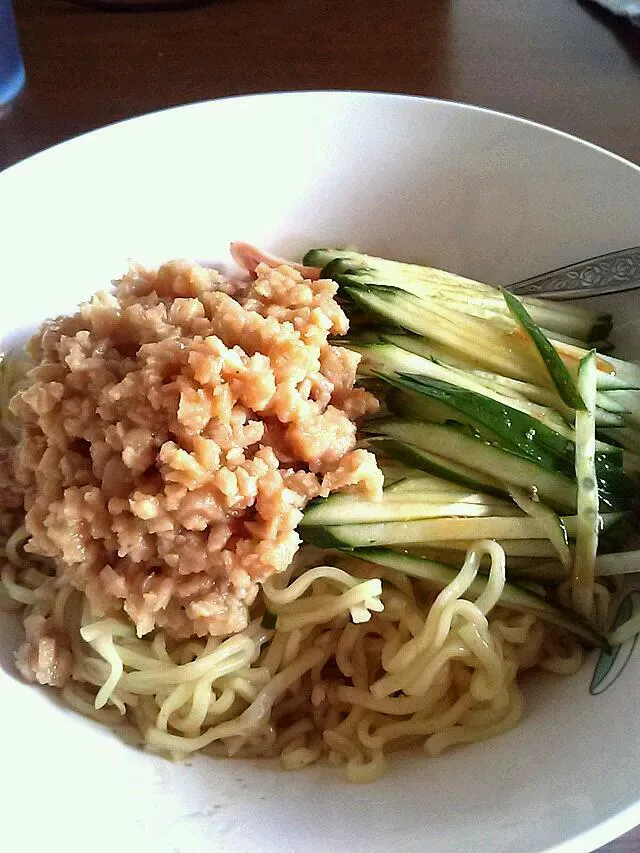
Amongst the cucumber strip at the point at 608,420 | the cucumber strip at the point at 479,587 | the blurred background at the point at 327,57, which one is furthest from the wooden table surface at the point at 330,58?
the cucumber strip at the point at 479,587

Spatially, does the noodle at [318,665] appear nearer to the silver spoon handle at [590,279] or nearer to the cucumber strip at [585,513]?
the cucumber strip at [585,513]

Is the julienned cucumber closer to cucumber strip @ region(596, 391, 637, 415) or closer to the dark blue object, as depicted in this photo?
cucumber strip @ region(596, 391, 637, 415)

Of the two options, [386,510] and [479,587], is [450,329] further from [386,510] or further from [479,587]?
[479,587]

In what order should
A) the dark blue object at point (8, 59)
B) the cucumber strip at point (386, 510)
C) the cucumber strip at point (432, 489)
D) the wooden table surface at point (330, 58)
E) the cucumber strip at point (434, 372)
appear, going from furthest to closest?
the wooden table surface at point (330, 58) → the dark blue object at point (8, 59) → the cucumber strip at point (434, 372) → the cucumber strip at point (432, 489) → the cucumber strip at point (386, 510)

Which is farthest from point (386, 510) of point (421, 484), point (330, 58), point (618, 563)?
point (330, 58)

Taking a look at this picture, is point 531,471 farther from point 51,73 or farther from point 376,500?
point 51,73

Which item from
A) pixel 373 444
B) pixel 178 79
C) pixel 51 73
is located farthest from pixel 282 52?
pixel 373 444
